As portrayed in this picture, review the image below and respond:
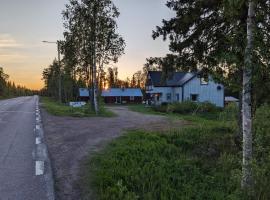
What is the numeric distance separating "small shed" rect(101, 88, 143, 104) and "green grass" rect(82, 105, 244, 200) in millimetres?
68845

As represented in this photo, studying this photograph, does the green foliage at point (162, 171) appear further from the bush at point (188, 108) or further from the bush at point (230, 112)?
the bush at point (188, 108)

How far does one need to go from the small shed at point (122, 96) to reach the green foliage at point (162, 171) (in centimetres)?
6884

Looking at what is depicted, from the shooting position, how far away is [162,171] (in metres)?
7.98

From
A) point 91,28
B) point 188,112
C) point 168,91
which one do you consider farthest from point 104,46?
point 168,91

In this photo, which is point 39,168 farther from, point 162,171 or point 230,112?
point 230,112

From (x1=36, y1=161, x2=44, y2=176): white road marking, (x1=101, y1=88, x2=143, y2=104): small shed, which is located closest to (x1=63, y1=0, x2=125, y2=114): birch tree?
(x1=36, y1=161, x2=44, y2=176): white road marking

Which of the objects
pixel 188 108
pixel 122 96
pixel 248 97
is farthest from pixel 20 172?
pixel 122 96

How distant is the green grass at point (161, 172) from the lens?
666cm

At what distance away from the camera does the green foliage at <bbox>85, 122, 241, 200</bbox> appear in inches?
265

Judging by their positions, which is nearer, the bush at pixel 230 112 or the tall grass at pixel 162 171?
the tall grass at pixel 162 171

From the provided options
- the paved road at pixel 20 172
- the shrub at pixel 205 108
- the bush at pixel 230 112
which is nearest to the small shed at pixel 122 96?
the shrub at pixel 205 108

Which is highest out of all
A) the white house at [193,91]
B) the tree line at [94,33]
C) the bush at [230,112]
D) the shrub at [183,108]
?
the tree line at [94,33]

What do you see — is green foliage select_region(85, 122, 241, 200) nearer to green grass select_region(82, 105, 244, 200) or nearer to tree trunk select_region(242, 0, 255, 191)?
green grass select_region(82, 105, 244, 200)

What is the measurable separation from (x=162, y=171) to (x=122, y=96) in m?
74.7
